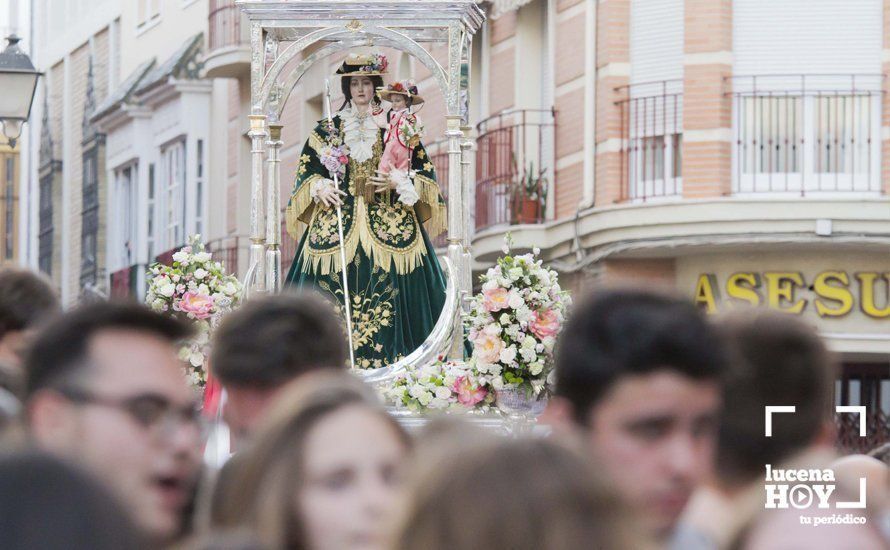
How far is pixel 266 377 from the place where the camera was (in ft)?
16.2

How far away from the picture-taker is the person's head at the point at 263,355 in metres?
4.94

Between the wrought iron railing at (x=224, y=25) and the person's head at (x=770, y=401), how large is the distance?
21.9 meters

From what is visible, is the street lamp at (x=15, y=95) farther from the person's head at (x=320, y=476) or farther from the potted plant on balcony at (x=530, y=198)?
→ the person's head at (x=320, y=476)

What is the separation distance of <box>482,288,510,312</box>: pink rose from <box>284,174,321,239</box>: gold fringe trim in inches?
105

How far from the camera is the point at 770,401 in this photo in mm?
4422

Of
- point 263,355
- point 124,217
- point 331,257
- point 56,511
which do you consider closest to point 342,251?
point 331,257

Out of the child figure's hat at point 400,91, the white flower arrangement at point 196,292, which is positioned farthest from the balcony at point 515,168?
the white flower arrangement at point 196,292

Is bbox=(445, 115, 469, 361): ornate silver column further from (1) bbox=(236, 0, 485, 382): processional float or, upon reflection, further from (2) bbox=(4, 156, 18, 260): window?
(2) bbox=(4, 156, 18, 260): window

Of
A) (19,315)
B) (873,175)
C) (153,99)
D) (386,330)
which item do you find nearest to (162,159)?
(153,99)

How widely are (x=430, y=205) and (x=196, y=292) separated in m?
1.86

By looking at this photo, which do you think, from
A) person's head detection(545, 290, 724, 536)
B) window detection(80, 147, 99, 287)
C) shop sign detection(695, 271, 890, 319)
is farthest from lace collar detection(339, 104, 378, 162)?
window detection(80, 147, 99, 287)

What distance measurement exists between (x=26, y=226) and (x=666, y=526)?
117ft

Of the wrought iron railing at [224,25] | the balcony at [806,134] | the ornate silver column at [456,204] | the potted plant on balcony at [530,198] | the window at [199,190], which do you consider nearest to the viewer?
the ornate silver column at [456,204]

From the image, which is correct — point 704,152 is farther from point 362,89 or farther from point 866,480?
point 866,480
